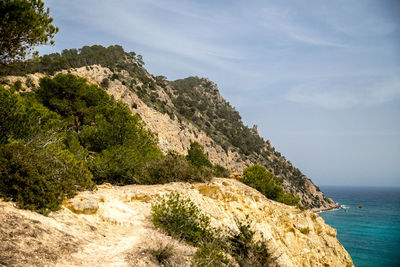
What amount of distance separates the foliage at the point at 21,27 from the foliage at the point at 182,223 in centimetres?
718

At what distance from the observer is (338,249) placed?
43.0 feet

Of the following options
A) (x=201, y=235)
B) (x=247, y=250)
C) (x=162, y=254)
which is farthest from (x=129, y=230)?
(x=247, y=250)

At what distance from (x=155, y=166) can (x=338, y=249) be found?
413 inches

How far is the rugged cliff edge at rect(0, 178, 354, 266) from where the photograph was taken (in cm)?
453

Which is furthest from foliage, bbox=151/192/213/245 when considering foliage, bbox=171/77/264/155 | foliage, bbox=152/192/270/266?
foliage, bbox=171/77/264/155

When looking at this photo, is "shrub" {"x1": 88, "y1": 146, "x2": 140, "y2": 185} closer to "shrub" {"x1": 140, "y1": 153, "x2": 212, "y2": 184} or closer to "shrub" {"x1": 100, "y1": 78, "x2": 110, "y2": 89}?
"shrub" {"x1": 140, "y1": 153, "x2": 212, "y2": 184}

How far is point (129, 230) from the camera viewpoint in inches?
274

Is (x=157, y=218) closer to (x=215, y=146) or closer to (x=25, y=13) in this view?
(x=25, y=13)

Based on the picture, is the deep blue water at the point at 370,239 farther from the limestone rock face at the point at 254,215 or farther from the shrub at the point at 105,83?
the shrub at the point at 105,83

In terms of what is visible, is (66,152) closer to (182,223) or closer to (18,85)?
(182,223)

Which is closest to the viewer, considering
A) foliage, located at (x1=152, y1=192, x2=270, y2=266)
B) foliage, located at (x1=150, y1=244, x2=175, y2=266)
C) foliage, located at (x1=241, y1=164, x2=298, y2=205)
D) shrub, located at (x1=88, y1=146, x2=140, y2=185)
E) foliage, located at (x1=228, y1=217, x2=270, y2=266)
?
foliage, located at (x1=150, y1=244, x2=175, y2=266)

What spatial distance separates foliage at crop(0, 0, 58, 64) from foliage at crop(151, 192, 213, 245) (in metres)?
7.18

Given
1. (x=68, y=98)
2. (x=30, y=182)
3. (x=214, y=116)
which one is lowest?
(x=30, y=182)

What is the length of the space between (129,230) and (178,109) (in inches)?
2383
